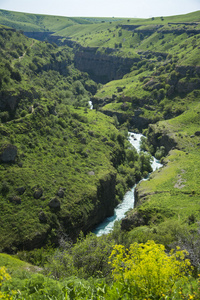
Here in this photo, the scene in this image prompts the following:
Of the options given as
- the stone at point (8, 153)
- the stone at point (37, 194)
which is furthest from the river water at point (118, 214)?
the stone at point (8, 153)

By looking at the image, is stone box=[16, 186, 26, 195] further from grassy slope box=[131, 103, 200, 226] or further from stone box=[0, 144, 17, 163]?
grassy slope box=[131, 103, 200, 226]

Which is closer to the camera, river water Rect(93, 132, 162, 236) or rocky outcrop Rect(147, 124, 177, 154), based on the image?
river water Rect(93, 132, 162, 236)

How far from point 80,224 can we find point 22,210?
19747 mm

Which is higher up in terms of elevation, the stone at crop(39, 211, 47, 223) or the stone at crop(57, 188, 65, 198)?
the stone at crop(57, 188, 65, 198)

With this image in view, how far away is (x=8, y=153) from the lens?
77250 millimetres

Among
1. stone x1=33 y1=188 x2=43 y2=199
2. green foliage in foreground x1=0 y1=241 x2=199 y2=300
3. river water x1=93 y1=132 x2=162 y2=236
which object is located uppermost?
green foliage in foreground x1=0 y1=241 x2=199 y2=300

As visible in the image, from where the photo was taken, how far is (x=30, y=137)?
93438mm

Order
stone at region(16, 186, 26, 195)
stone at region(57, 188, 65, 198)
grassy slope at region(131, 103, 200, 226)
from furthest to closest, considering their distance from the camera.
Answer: stone at region(57, 188, 65, 198), grassy slope at region(131, 103, 200, 226), stone at region(16, 186, 26, 195)

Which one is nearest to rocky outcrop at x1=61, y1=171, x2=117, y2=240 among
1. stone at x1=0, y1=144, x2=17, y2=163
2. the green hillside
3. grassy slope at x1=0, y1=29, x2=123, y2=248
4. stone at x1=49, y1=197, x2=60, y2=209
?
the green hillside

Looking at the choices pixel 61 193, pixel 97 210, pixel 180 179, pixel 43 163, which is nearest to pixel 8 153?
pixel 43 163

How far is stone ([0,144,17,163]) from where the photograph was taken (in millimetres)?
76125

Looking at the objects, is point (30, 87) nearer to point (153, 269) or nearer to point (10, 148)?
point (10, 148)

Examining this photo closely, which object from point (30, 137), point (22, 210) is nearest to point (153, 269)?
point (22, 210)

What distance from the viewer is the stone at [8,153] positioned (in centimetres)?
7612
